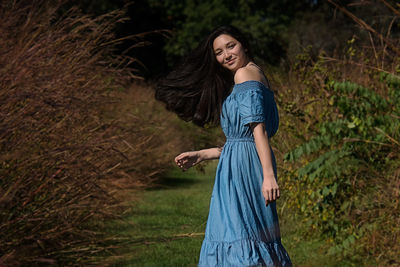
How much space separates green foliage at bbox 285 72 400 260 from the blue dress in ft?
5.32

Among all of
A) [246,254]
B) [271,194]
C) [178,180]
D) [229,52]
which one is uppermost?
[229,52]

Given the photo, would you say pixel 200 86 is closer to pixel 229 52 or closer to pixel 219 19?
pixel 229 52

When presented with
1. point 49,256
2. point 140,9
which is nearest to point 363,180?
point 49,256

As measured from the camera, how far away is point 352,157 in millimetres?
5148

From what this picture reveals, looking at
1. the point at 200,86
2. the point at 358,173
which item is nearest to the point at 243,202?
the point at 200,86

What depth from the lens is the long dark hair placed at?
154 inches

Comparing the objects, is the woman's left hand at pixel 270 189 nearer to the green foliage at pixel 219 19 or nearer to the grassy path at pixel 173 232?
the grassy path at pixel 173 232

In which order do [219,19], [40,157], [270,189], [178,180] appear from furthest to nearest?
1. [219,19]
2. [178,180]
3. [40,157]
4. [270,189]

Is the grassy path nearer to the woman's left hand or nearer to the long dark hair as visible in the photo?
the long dark hair

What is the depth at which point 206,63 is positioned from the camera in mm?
3924

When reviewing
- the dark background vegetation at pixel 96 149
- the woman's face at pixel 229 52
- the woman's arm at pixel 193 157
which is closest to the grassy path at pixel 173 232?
the dark background vegetation at pixel 96 149

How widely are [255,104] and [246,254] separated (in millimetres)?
794

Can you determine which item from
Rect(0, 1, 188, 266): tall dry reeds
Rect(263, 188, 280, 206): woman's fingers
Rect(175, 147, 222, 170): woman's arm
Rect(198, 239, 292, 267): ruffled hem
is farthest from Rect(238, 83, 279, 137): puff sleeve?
Rect(0, 1, 188, 266): tall dry reeds

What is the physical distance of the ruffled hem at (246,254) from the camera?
313cm
